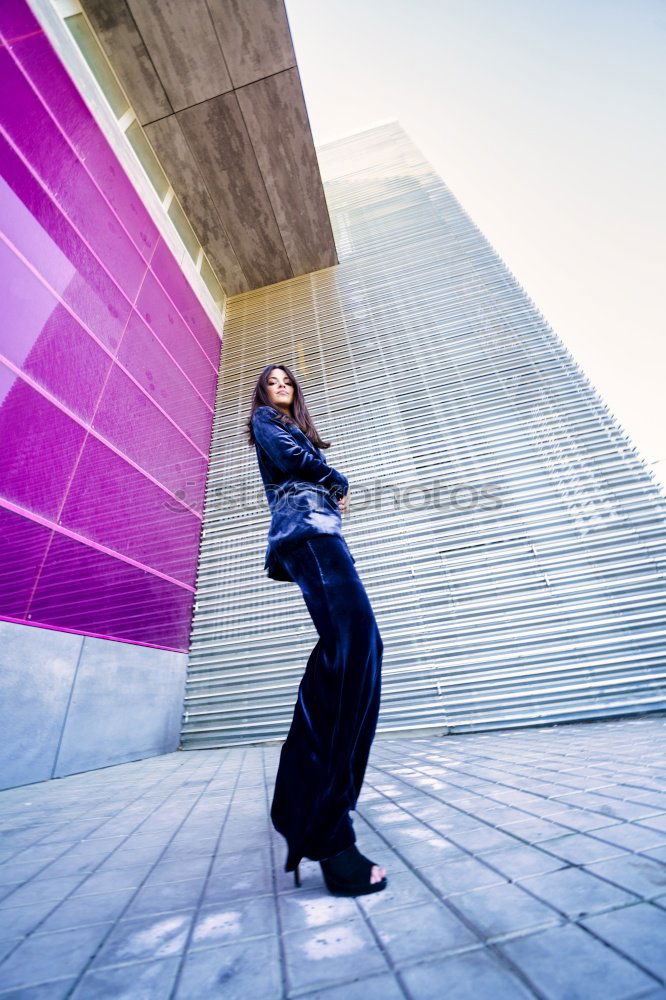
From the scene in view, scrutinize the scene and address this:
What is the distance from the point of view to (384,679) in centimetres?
340

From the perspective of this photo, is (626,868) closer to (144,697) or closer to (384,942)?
(384,942)

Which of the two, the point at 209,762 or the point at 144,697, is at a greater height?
the point at 144,697

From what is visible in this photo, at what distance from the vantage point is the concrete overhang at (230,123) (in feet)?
17.2

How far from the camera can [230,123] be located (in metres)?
6.08

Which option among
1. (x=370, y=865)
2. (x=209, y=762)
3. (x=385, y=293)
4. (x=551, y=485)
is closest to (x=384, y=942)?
(x=370, y=865)

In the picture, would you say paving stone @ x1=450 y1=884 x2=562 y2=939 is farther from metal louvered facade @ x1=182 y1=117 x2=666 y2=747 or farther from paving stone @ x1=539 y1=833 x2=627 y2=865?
metal louvered facade @ x1=182 y1=117 x2=666 y2=747

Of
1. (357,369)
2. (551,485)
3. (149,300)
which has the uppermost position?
(149,300)

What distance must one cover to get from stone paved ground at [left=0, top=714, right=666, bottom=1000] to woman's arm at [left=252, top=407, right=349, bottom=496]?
1.02m

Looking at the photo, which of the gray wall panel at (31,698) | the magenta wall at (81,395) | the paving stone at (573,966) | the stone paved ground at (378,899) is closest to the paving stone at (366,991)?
the stone paved ground at (378,899)

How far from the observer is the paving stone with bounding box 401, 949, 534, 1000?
608 mm

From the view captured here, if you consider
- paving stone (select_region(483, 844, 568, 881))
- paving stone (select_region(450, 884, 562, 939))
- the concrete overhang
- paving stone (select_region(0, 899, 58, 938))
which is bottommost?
paving stone (select_region(450, 884, 562, 939))

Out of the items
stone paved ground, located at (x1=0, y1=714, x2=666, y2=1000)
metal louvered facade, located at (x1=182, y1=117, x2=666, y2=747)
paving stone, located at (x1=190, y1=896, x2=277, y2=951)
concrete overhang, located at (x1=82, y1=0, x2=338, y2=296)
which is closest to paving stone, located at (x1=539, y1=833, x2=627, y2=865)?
stone paved ground, located at (x1=0, y1=714, x2=666, y2=1000)

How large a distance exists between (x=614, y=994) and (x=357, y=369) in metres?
5.35

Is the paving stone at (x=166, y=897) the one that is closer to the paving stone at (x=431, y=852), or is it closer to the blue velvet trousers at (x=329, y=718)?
the blue velvet trousers at (x=329, y=718)
